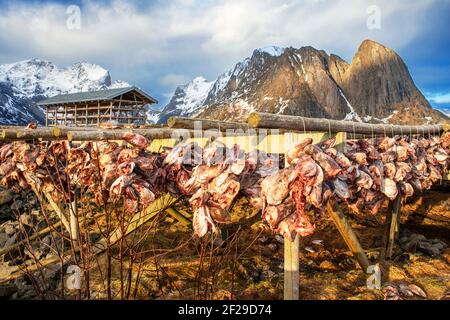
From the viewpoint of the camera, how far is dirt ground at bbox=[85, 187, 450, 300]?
379cm

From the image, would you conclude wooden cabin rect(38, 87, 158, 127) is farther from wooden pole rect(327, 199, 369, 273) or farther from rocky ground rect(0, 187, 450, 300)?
wooden pole rect(327, 199, 369, 273)

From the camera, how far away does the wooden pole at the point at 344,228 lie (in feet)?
11.2

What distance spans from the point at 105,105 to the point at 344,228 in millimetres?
29627

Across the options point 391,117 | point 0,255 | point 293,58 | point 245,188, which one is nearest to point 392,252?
point 245,188

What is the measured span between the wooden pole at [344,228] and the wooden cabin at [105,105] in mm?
26688

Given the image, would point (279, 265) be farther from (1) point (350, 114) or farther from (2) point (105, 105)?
(1) point (350, 114)

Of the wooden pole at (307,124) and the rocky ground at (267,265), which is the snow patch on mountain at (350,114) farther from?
the wooden pole at (307,124)

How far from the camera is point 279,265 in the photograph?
5672 millimetres

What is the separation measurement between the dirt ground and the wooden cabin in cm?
2304

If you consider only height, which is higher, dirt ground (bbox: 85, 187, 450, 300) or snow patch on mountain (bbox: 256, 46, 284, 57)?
snow patch on mountain (bbox: 256, 46, 284, 57)

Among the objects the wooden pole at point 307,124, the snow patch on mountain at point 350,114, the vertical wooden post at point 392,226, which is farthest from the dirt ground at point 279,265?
the snow patch on mountain at point 350,114

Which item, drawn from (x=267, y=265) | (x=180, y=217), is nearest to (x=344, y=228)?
(x=267, y=265)

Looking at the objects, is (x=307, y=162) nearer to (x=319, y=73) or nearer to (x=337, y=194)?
(x=337, y=194)

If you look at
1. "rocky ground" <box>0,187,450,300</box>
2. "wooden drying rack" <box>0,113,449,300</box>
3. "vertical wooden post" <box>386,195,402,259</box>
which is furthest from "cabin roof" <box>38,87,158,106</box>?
"vertical wooden post" <box>386,195,402,259</box>
